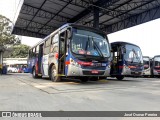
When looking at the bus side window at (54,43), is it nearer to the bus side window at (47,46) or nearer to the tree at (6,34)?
the bus side window at (47,46)

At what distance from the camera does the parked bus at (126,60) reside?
13.5 m

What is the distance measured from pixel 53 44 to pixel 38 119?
8.22 metres

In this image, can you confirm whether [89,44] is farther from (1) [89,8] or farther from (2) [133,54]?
(1) [89,8]

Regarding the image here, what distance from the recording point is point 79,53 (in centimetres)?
934

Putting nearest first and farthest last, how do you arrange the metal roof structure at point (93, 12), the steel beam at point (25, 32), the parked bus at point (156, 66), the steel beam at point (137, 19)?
the metal roof structure at point (93, 12) < the steel beam at point (137, 19) < the parked bus at point (156, 66) < the steel beam at point (25, 32)

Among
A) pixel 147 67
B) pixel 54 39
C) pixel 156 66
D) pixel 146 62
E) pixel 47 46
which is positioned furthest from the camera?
pixel 146 62

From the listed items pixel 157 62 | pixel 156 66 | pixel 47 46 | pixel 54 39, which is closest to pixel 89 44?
pixel 54 39

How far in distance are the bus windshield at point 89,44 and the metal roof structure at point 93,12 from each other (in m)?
9.32

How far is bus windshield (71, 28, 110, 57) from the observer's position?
9453mm

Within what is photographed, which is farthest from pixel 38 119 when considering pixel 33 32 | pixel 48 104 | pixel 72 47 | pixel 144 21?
pixel 33 32

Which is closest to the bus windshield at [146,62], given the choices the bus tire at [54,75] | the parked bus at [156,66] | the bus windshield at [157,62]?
the parked bus at [156,66]

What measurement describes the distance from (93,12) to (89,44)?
12.4 metres

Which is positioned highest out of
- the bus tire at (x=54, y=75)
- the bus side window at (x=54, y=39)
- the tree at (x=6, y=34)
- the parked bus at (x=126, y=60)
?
the tree at (x=6, y=34)

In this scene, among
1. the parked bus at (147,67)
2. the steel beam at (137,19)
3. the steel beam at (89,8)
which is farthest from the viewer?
the parked bus at (147,67)
